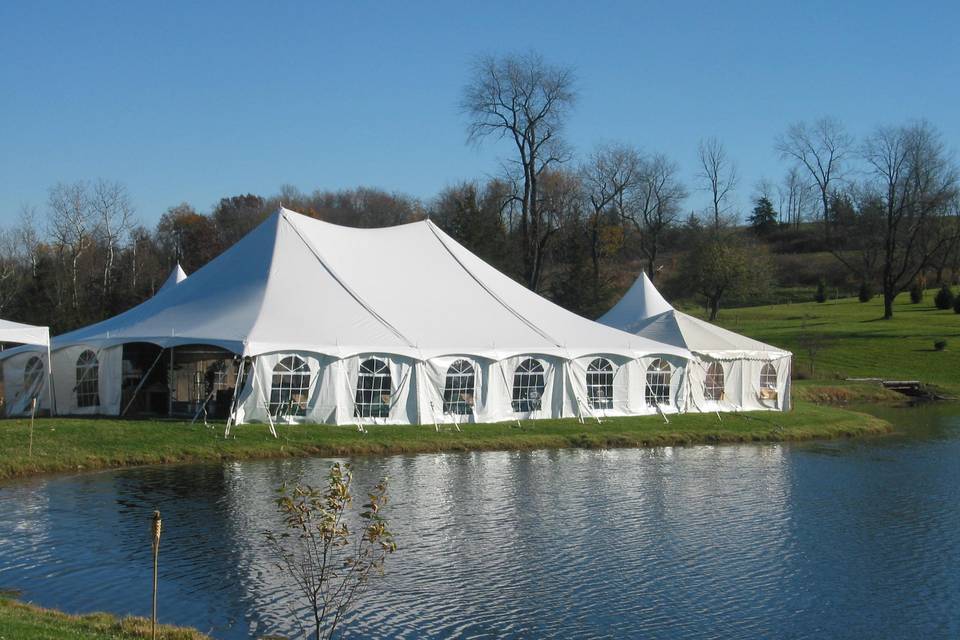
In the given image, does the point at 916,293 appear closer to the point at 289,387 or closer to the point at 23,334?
the point at 289,387

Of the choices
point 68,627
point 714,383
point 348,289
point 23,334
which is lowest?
point 68,627

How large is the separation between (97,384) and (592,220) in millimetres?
36133

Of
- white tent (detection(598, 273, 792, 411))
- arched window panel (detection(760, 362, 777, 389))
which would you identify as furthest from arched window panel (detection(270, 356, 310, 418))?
arched window panel (detection(760, 362, 777, 389))

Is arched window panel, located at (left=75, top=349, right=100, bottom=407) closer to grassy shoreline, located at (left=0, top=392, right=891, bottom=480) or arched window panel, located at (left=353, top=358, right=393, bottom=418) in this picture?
grassy shoreline, located at (left=0, top=392, right=891, bottom=480)

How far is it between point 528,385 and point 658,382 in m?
4.06

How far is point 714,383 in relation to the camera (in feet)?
87.3

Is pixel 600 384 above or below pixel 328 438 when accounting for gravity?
above

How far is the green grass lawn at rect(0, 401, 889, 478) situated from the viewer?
56.1 ft

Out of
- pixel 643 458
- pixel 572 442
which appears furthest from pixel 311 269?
pixel 643 458

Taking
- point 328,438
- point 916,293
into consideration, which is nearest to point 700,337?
point 328,438

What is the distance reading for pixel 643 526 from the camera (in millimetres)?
13328

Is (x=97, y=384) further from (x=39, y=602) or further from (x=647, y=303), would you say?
(x=647, y=303)

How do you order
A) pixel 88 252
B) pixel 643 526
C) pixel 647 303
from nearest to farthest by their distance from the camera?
1. pixel 643 526
2. pixel 647 303
3. pixel 88 252

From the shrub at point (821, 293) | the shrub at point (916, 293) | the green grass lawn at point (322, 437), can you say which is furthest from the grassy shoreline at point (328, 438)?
the shrub at point (821, 293)
